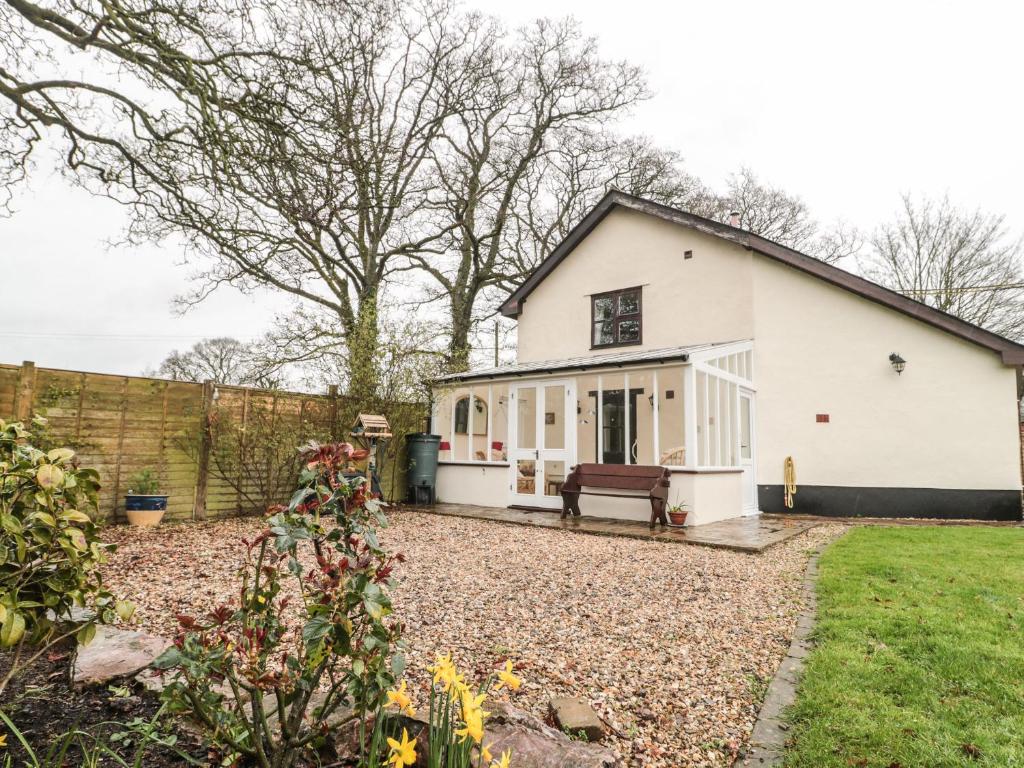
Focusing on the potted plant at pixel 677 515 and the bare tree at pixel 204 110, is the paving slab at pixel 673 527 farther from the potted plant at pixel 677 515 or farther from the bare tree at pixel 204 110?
the bare tree at pixel 204 110

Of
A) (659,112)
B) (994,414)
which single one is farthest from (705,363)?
(659,112)

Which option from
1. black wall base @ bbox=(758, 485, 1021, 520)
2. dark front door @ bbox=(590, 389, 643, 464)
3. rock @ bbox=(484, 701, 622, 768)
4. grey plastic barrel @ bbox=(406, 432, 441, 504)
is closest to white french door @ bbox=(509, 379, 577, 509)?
dark front door @ bbox=(590, 389, 643, 464)

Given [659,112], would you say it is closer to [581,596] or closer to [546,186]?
[546,186]

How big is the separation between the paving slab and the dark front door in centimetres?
230

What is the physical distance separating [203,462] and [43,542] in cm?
715

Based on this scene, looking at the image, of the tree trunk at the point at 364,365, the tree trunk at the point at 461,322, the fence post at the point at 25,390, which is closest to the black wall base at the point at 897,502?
the tree trunk at the point at 364,365

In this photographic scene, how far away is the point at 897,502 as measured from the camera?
9.99m

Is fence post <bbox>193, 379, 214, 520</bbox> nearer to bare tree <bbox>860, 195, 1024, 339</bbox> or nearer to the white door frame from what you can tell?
the white door frame

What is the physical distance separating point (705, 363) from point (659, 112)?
36.8 feet

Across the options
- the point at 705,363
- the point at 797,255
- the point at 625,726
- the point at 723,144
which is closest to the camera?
the point at 625,726

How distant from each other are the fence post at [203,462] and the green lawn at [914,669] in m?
7.91

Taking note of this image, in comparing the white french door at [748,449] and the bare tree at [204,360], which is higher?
the bare tree at [204,360]

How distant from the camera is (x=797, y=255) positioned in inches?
422

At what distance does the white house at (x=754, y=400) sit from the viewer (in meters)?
9.45
